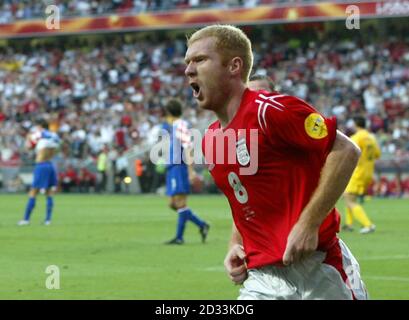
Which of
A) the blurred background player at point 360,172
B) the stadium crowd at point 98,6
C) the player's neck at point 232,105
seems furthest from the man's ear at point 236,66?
the stadium crowd at point 98,6

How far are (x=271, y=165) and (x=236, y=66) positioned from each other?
0.55 m

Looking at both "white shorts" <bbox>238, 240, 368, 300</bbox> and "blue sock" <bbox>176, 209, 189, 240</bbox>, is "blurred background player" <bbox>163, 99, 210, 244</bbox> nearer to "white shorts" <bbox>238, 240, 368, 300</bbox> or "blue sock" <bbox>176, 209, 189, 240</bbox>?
"blue sock" <bbox>176, 209, 189, 240</bbox>

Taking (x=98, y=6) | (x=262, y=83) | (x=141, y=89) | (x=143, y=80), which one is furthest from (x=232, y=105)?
(x=98, y=6)

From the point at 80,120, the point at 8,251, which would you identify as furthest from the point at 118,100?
the point at 8,251

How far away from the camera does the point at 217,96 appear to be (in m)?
5.37

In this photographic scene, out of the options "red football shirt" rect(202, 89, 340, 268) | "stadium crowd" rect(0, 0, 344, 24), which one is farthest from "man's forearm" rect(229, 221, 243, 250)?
"stadium crowd" rect(0, 0, 344, 24)

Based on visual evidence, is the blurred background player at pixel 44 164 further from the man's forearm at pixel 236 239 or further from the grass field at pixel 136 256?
the man's forearm at pixel 236 239

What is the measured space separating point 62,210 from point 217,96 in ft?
75.5

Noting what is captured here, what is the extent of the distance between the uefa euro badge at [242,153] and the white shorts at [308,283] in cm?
57

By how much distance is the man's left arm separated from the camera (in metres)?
5.16

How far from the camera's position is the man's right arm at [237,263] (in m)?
5.66

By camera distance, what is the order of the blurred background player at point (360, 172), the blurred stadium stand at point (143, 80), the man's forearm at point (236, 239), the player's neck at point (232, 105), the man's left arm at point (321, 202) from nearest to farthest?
the man's left arm at point (321, 202), the player's neck at point (232, 105), the man's forearm at point (236, 239), the blurred background player at point (360, 172), the blurred stadium stand at point (143, 80)

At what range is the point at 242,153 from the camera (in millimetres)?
5359

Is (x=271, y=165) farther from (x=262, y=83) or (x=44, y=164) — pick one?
(x=44, y=164)
